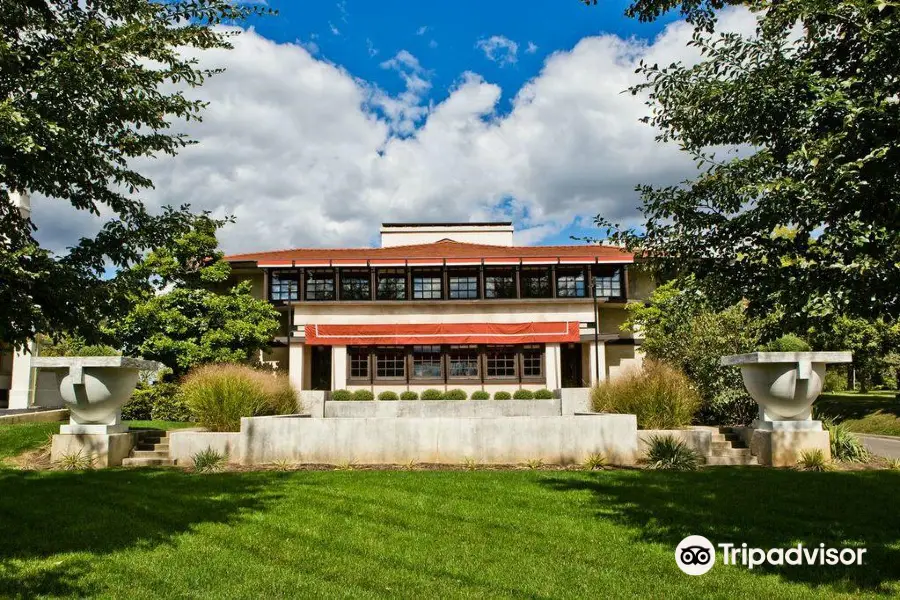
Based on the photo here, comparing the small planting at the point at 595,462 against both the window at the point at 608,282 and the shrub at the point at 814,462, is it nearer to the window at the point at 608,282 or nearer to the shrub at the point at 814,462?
the shrub at the point at 814,462

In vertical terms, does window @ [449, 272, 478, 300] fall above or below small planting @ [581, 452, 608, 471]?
above

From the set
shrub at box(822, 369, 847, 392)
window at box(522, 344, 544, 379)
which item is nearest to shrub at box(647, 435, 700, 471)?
window at box(522, 344, 544, 379)

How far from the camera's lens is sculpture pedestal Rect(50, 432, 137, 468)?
13.1 meters

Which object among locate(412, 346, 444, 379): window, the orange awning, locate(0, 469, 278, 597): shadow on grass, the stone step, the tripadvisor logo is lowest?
the tripadvisor logo

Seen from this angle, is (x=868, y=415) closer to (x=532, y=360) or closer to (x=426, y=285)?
(x=532, y=360)

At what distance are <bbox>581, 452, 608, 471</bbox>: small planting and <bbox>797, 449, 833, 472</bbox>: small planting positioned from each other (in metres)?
3.36

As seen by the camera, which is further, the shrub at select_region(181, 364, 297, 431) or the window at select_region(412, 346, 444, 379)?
the window at select_region(412, 346, 444, 379)

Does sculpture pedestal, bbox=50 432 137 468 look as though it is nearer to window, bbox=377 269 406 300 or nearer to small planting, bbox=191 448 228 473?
small planting, bbox=191 448 228 473

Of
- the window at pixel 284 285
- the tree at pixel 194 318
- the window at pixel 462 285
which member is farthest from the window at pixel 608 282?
the tree at pixel 194 318

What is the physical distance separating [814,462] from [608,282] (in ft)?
77.8

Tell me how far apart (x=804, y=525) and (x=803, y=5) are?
17.0 feet

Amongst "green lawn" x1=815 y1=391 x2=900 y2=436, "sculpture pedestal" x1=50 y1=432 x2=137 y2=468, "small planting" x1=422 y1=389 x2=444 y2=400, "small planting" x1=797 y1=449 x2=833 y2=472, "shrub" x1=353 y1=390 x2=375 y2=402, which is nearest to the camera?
"small planting" x1=797 y1=449 x2=833 y2=472

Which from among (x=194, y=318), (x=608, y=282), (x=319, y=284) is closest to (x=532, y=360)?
(x=608, y=282)

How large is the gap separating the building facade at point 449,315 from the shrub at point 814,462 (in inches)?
748
